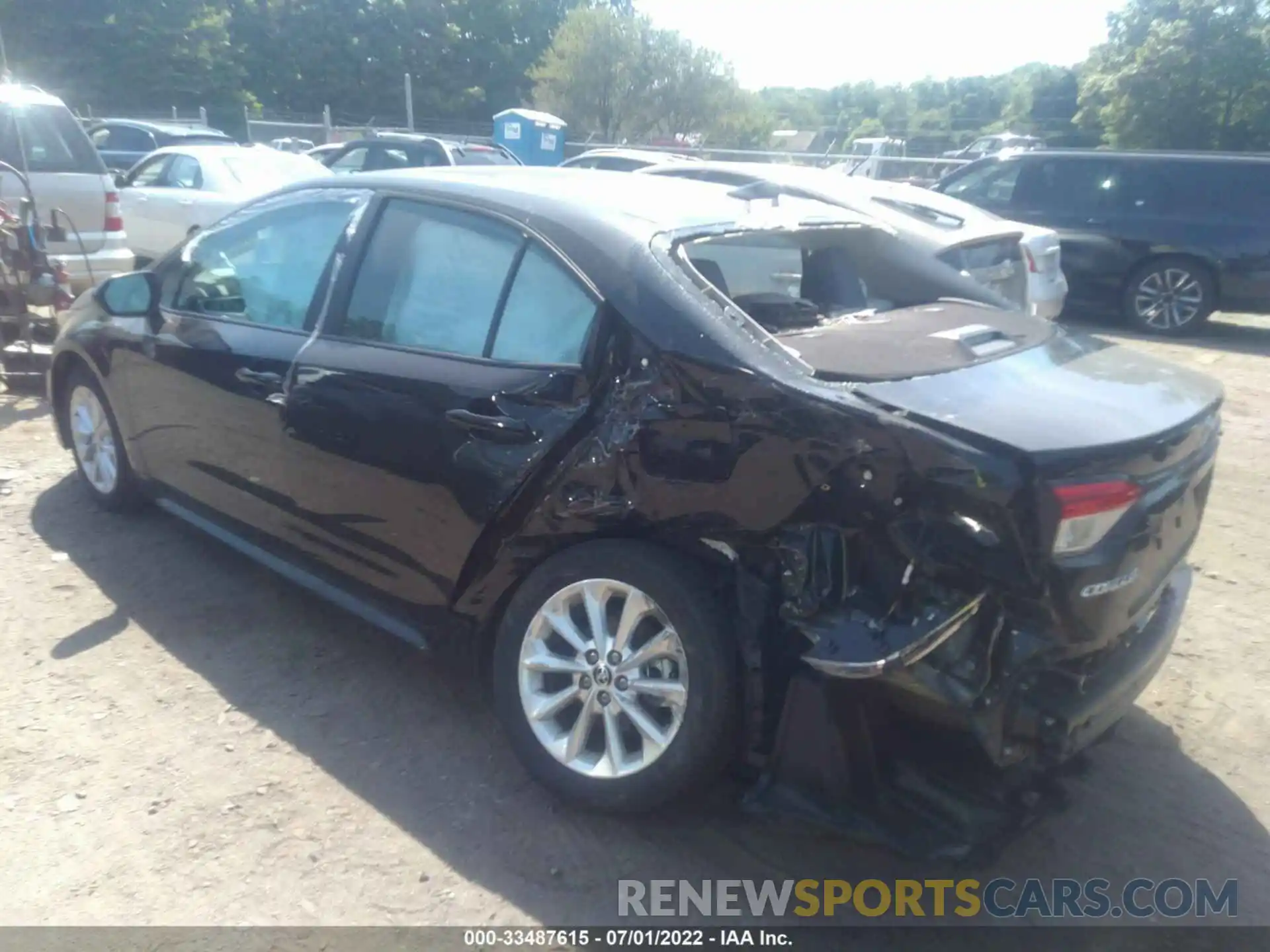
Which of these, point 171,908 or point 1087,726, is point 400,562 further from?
point 1087,726

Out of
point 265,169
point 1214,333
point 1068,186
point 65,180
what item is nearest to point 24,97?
point 65,180

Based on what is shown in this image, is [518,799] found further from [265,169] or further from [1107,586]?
[265,169]

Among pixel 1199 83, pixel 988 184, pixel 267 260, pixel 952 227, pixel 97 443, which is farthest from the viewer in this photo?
pixel 1199 83

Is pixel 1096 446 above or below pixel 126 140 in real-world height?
above

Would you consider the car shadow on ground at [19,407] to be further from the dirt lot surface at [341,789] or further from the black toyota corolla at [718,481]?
the black toyota corolla at [718,481]

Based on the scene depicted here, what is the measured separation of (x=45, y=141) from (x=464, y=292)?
6777 mm

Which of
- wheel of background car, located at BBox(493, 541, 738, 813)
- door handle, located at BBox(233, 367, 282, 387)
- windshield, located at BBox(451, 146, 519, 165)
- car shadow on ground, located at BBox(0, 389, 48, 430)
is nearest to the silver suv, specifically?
car shadow on ground, located at BBox(0, 389, 48, 430)

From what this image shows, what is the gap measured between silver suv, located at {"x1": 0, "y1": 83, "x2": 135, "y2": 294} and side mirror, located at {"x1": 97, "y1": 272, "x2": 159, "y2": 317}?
14.1ft

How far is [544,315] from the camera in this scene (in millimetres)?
3363

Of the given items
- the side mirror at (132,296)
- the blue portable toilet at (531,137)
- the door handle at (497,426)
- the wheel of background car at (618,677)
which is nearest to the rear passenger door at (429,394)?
the door handle at (497,426)

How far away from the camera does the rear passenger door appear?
3.28 meters

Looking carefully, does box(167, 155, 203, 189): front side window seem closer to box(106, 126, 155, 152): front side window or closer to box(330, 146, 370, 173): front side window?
box(330, 146, 370, 173): front side window

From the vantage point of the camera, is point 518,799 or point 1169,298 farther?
point 1169,298

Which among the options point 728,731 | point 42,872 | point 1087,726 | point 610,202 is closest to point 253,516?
point 42,872
